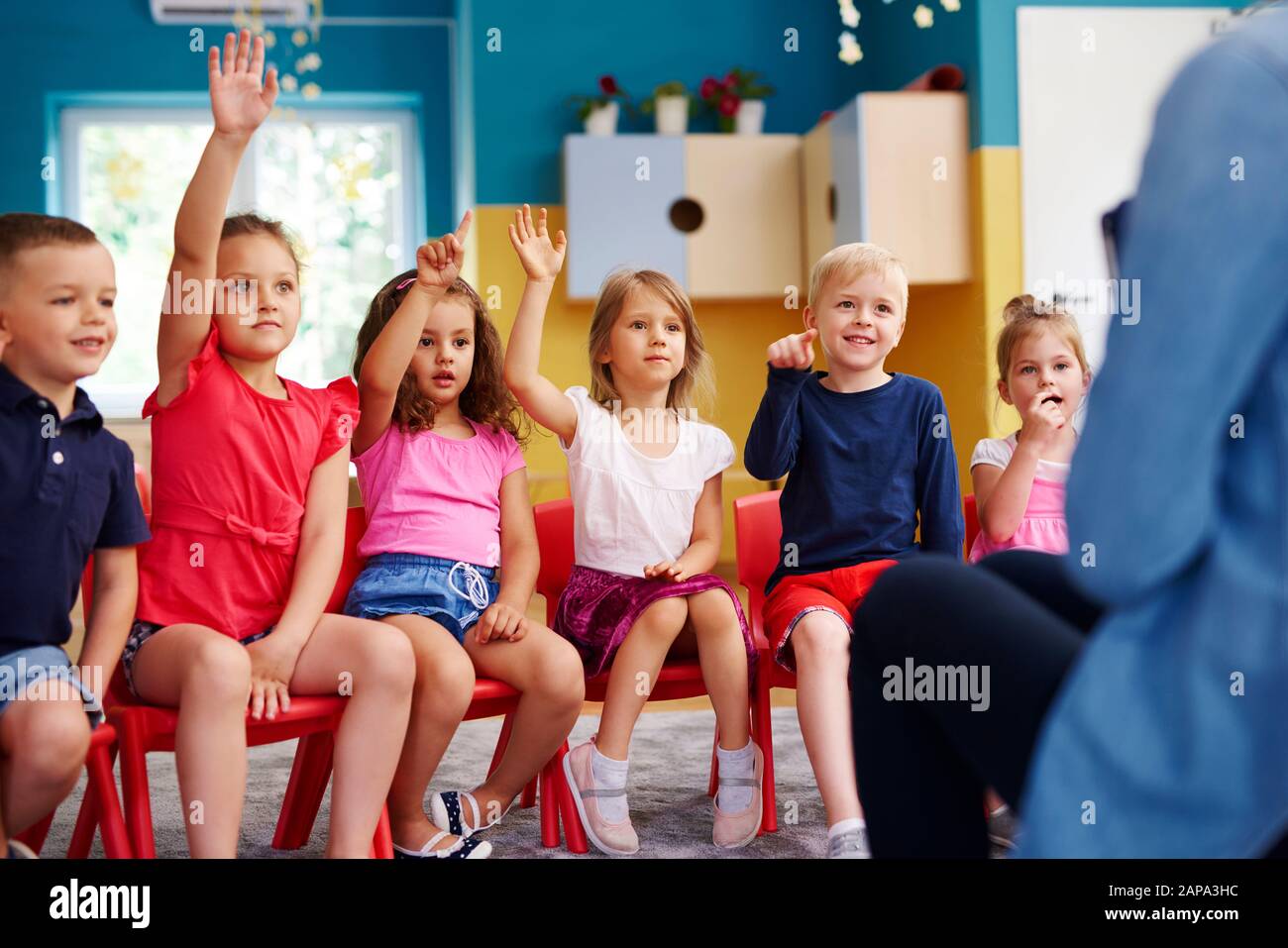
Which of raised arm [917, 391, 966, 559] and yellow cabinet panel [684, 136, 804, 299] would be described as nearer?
raised arm [917, 391, 966, 559]

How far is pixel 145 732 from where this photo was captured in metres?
1.46

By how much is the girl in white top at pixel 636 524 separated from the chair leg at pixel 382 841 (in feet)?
0.98

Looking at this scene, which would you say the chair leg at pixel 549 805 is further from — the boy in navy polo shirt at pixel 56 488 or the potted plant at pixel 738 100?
the potted plant at pixel 738 100

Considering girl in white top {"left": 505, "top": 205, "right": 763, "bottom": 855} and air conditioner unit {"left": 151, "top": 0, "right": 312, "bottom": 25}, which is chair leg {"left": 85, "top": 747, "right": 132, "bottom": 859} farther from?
air conditioner unit {"left": 151, "top": 0, "right": 312, "bottom": 25}

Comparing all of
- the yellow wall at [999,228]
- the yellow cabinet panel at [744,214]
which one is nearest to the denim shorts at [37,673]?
the yellow wall at [999,228]

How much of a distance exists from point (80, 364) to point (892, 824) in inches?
41.1

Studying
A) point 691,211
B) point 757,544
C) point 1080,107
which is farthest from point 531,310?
point 691,211

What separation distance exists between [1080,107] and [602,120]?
65.9 inches

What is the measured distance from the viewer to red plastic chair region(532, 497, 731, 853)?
1.78 metres

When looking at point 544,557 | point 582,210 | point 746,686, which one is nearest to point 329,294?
point 582,210

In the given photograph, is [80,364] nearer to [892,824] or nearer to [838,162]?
[892,824]

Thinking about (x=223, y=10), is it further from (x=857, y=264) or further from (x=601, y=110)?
(x=857, y=264)

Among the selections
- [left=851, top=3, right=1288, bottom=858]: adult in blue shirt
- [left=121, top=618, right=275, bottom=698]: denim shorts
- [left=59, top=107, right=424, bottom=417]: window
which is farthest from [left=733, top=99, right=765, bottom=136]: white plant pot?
[left=851, top=3, right=1288, bottom=858]: adult in blue shirt

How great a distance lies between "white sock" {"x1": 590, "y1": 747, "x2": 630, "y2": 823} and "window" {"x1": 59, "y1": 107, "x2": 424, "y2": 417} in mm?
3783
